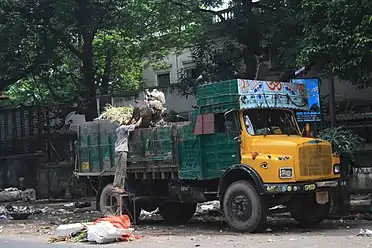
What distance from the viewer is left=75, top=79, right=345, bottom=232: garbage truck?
1180 cm

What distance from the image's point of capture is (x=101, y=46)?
26.7 metres

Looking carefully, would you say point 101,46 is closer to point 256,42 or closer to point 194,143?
point 256,42

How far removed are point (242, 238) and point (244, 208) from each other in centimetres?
79

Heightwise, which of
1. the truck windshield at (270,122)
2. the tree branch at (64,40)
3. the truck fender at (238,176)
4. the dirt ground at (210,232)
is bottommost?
the dirt ground at (210,232)

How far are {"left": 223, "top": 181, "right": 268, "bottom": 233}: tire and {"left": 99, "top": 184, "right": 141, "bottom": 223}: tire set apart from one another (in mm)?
3480

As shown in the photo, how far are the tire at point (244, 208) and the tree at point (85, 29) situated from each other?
881 centimetres

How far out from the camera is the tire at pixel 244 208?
465 inches

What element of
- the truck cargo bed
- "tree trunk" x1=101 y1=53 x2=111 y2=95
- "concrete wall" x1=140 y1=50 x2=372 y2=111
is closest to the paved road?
the truck cargo bed

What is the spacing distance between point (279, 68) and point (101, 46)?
11148 millimetres

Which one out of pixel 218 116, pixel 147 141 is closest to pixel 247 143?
pixel 218 116

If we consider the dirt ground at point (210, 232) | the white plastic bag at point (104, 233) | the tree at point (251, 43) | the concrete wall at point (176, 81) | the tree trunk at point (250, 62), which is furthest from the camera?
the concrete wall at point (176, 81)

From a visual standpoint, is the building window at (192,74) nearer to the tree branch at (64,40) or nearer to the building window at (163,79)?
the tree branch at (64,40)

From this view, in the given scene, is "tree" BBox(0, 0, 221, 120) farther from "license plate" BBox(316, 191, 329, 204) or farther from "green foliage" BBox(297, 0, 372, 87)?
"license plate" BBox(316, 191, 329, 204)

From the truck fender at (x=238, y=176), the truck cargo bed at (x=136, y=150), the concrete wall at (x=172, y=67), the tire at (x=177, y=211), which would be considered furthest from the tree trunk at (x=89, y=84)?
the truck fender at (x=238, y=176)
